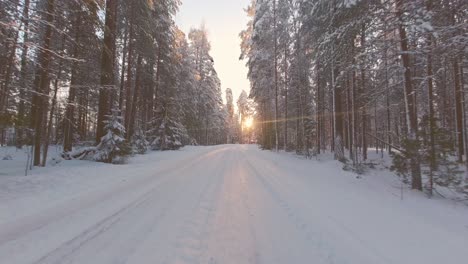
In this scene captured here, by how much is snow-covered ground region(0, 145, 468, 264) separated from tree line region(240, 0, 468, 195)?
1.49m

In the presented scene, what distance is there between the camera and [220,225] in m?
3.49

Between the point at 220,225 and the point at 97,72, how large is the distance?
10.6 m

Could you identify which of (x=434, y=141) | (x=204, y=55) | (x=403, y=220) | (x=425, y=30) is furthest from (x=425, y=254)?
(x=204, y=55)

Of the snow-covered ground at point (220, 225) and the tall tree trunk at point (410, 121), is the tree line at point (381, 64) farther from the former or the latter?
the snow-covered ground at point (220, 225)

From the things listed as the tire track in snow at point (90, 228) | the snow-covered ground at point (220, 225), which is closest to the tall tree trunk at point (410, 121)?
the snow-covered ground at point (220, 225)

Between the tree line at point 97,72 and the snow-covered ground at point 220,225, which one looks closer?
the snow-covered ground at point 220,225

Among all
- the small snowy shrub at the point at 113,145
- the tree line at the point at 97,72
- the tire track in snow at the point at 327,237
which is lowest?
the tire track in snow at the point at 327,237

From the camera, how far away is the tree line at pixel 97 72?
742 cm

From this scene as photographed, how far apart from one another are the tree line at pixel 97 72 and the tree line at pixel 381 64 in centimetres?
857

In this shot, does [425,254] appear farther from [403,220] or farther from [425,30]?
[425,30]

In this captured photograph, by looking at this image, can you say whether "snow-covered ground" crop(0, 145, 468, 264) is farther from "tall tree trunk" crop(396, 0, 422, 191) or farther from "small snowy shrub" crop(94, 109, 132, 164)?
"small snowy shrub" crop(94, 109, 132, 164)

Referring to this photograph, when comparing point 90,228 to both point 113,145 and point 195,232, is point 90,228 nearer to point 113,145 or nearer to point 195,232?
point 195,232

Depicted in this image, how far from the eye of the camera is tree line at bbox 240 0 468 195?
6078 millimetres

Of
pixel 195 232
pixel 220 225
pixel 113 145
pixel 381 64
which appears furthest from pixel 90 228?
pixel 381 64
